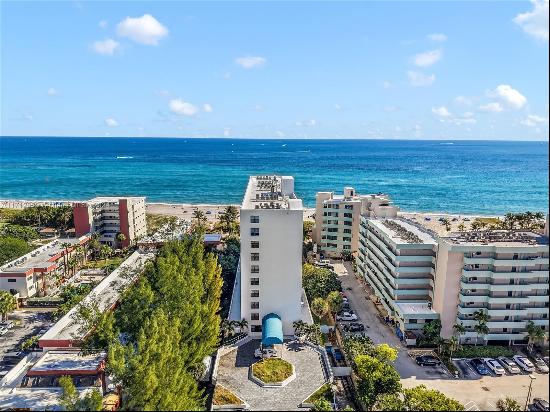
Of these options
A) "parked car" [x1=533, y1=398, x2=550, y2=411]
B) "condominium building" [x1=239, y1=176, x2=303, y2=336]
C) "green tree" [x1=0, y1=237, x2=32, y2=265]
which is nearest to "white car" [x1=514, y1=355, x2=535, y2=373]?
"parked car" [x1=533, y1=398, x2=550, y2=411]

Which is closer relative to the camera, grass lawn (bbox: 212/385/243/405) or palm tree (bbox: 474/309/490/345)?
grass lawn (bbox: 212/385/243/405)

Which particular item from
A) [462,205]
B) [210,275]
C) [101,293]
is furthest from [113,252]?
[462,205]

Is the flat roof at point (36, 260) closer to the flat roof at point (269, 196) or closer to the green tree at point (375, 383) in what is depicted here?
the flat roof at point (269, 196)

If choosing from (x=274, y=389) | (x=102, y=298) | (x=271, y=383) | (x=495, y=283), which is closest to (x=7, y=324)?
(x=102, y=298)

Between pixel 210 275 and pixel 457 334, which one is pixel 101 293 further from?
pixel 457 334

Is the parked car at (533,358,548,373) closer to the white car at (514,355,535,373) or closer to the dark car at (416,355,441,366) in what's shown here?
the white car at (514,355,535,373)

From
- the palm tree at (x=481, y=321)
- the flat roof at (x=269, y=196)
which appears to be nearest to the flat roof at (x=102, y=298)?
the flat roof at (x=269, y=196)
